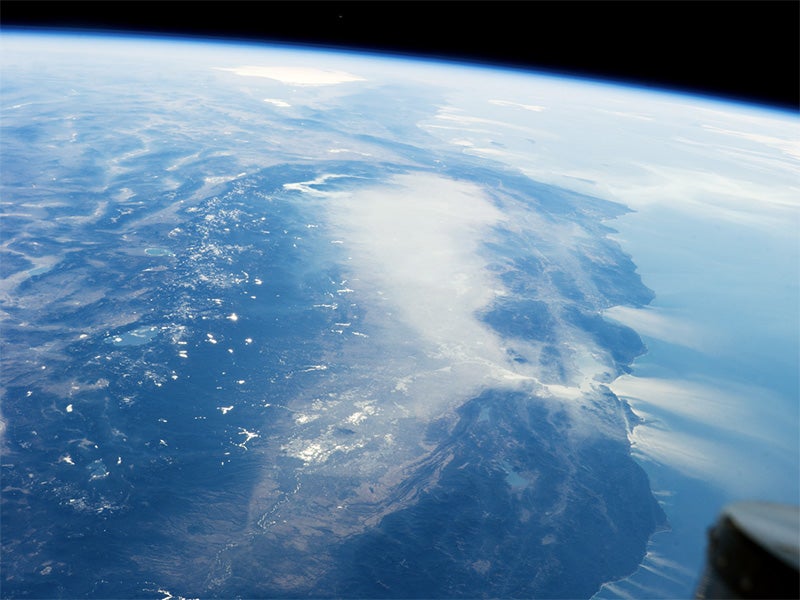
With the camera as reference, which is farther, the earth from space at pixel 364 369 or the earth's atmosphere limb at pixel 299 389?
the earth from space at pixel 364 369

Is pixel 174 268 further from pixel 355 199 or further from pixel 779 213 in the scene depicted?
pixel 779 213

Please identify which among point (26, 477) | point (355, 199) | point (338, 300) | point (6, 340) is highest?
point (355, 199)

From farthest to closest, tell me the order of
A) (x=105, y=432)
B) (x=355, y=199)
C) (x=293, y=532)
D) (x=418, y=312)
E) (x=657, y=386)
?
1. (x=355, y=199)
2. (x=418, y=312)
3. (x=657, y=386)
4. (x=105, y=432)
5. (x=293, y=532)

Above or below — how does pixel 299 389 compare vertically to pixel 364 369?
below

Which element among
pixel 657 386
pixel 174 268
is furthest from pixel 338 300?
pixel 657 386

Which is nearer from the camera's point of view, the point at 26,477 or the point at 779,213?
the point at 26,477

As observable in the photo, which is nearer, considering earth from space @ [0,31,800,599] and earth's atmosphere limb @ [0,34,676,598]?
earth's atmosphere limb @ [0,34,676,598]

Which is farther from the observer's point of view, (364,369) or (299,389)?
(364,369)

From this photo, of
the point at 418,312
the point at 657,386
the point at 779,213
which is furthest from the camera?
the point at 779,213
